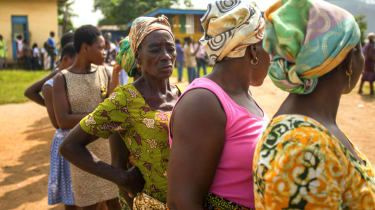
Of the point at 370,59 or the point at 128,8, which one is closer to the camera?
the point at 370,59

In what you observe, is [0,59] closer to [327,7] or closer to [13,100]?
[13,100]

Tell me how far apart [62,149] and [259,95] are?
1094 cm

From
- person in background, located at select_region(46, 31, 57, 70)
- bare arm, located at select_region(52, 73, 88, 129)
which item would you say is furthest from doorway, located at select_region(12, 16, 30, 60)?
bare arm, located at select_region(52, 73, 88, 129)

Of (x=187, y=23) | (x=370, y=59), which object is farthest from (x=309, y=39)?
(x=187, y=23)

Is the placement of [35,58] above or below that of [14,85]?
above

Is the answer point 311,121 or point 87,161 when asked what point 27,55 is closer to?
point 87,161

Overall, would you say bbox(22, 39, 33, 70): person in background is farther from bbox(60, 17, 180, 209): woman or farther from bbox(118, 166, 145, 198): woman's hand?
bbox(118, 166, 145, 198): woman's hand

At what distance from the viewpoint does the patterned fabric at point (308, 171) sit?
1214 mm

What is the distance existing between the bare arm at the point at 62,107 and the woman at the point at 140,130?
1.02 metres

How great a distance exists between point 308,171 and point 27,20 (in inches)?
913

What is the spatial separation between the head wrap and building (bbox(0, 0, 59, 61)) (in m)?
21.5

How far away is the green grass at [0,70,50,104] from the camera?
41.0 feet

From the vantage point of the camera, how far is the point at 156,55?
2.24 meters

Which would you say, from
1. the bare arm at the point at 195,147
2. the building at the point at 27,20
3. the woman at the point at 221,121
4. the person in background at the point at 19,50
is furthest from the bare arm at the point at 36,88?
the building at the point at 27,20
